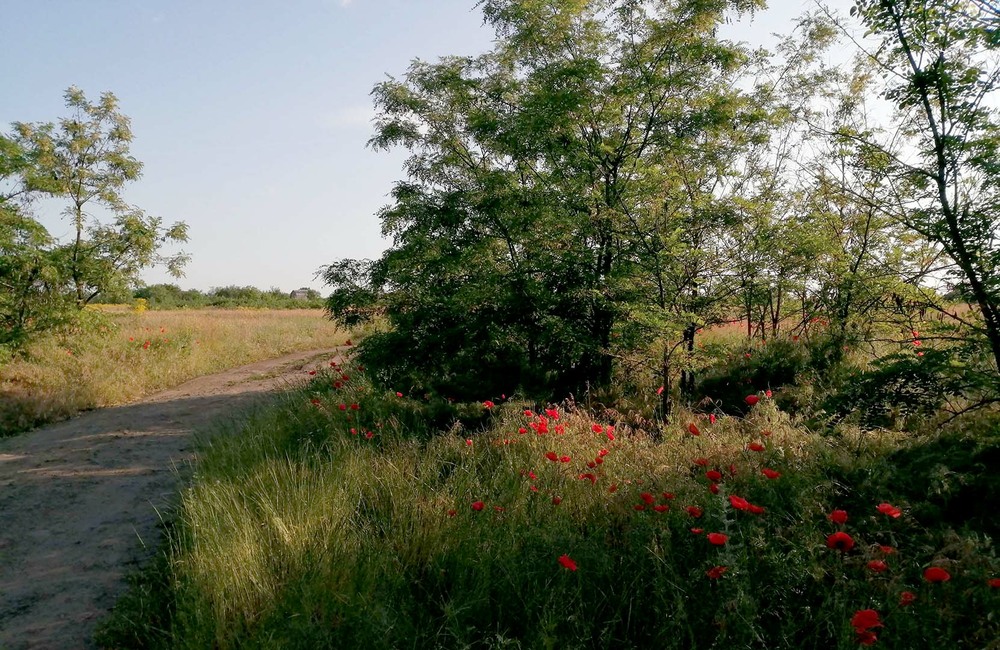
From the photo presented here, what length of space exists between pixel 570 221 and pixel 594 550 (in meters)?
4.00

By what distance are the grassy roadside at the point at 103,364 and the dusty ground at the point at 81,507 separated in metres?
0.57

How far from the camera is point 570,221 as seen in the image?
6363 millimetres

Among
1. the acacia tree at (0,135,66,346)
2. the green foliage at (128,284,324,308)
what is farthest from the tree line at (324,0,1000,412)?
→ the green foliage at (128,284,324,308)

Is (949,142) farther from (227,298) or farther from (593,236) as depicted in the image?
(227,298)

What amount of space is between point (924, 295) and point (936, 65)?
1.50 meters

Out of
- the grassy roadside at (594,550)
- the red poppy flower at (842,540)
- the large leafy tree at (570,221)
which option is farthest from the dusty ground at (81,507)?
the red poppy flower at (842,540)

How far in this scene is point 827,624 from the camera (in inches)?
95.9

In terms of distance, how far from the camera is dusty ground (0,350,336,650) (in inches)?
143

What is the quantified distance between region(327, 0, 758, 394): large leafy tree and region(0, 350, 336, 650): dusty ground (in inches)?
107

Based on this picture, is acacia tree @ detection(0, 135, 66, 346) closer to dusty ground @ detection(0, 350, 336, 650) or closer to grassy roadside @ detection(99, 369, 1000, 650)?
dusty ground @ detection(0, 350, 336, 650)

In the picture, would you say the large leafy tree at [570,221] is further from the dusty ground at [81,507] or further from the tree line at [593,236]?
the dusty ground at [81,507]

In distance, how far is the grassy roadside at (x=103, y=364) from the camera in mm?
8906

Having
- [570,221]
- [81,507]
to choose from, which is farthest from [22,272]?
[570,221]

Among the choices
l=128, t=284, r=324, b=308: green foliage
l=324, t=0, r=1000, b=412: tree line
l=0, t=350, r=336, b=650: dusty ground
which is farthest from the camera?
l=128, t=284, r=324, b=308: green foliage
